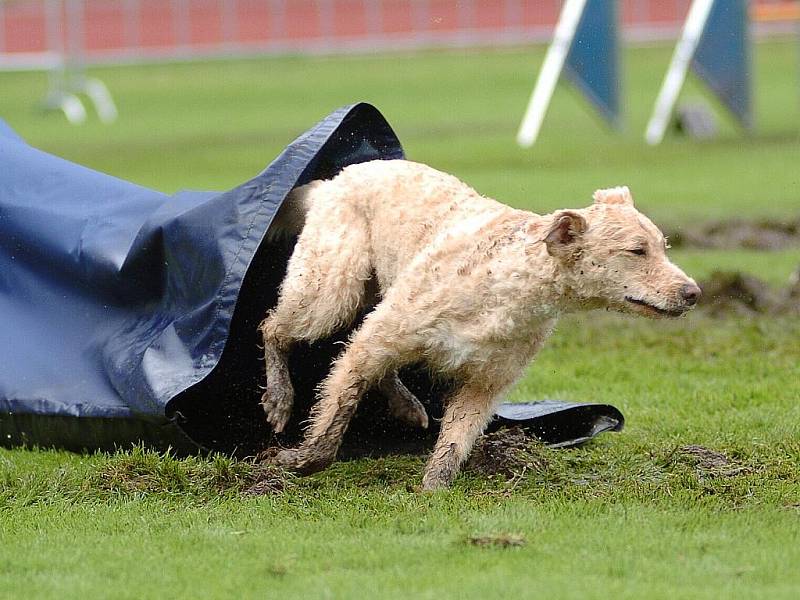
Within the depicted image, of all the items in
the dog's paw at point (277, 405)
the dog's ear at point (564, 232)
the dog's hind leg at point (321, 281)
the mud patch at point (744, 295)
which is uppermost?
the dog's ear at point (564, 232)

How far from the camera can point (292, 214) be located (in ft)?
23.8

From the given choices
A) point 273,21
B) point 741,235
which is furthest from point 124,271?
point 273,21

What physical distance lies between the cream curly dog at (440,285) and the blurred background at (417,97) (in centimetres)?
554

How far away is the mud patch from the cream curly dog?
413 centimetres

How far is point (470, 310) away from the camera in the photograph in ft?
20.2

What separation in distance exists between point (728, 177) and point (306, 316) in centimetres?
1243

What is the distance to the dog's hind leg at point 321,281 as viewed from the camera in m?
6.71

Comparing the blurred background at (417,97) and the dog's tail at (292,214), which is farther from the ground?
the dog's tail at (292,214)

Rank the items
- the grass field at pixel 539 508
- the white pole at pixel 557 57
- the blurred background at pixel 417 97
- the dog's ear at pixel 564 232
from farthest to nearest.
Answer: the white pole at pixel 557 57, the blurred background at pixel 417 97, the dog's ear at pixel 564 232, the grass field at pixel 539 508

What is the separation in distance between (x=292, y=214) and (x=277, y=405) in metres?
0.99

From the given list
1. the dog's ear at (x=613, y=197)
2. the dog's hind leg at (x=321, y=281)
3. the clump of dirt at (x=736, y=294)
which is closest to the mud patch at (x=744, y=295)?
the clump of dirt at (x=736, y=294)

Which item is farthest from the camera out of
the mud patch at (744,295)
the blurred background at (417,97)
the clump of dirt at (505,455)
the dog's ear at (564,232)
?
the blurred background at (417,97)

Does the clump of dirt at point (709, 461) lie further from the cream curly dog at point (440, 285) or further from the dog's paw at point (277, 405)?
the dog's paw at point (277, 405)

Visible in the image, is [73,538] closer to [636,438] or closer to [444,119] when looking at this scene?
[636,438]
